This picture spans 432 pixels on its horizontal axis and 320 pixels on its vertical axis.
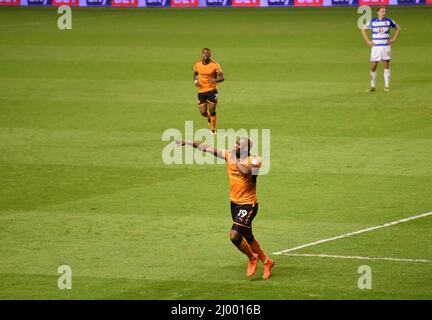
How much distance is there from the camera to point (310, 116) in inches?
1122

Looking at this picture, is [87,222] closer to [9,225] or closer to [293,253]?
[9,225]

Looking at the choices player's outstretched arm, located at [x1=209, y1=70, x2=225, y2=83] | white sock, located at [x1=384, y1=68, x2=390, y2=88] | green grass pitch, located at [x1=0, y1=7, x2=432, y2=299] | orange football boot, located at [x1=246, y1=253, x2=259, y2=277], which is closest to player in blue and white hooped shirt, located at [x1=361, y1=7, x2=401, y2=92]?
white sock, located at [x1=384, y1=68, x2=390, y2=88]

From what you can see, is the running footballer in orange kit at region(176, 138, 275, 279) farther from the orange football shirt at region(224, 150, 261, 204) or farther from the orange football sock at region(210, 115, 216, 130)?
the orange football sock at region(210, 115, 216, 130)

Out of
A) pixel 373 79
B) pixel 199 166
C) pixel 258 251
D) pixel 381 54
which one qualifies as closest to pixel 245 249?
pixel 258 251

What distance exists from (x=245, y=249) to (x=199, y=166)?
27.7 ft

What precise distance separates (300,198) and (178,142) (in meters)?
5.17

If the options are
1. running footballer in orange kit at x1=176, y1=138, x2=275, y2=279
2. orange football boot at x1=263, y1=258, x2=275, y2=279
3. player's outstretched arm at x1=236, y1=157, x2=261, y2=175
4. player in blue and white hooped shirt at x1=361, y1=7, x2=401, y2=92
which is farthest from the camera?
player in blue and white hooped shirt at x1=361, y1=7, x2=401, y2=92

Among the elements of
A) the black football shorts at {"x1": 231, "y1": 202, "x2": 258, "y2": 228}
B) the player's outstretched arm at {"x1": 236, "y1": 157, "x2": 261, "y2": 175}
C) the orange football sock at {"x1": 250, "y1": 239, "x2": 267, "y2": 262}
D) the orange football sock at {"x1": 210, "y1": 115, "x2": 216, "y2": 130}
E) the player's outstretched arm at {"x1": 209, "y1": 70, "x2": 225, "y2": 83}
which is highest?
the player's outstretched arm at {"x1": 209, "y1": 70, "x2": 225, "y2": 83}

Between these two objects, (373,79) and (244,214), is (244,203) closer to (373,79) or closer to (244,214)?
(244,214)

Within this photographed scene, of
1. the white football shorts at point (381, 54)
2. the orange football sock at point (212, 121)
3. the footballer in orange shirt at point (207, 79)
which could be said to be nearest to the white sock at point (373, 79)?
the white football shorts at point (381, 54)

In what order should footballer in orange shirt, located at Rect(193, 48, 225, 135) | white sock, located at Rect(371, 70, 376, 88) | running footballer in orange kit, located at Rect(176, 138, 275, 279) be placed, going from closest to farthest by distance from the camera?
running footballer in orange kit, located at Rect(176, 138, 275, 279) < footballer in orange shirt, located at Rect(193, 48, 225, 135) < white sock, located at Rect(371, 70, 376, 88)

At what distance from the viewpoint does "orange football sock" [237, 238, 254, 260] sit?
1495 cm

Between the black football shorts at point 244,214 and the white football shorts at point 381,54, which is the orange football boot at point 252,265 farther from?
the white football shorts at point 381,54
